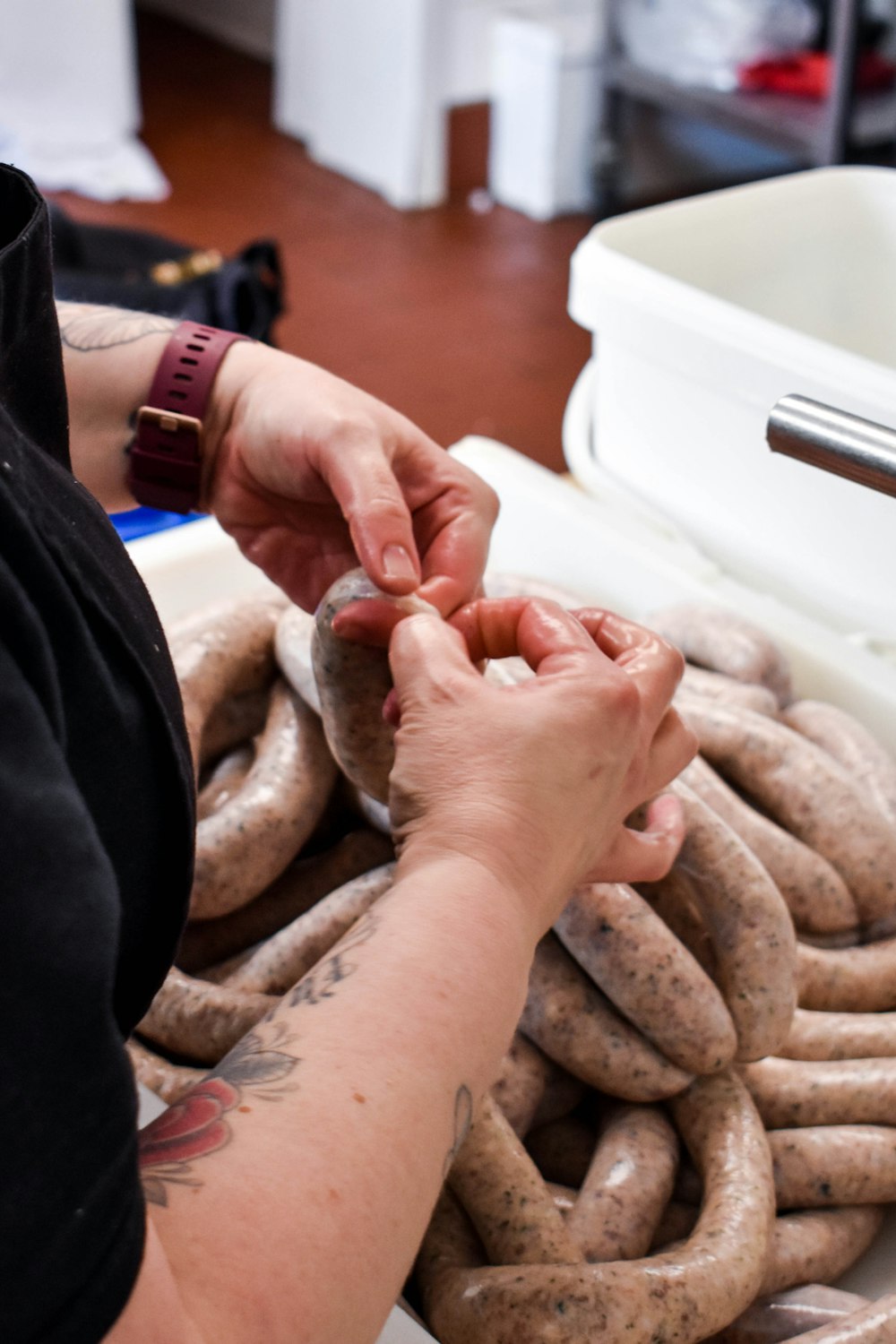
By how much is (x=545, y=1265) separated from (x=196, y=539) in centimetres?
90

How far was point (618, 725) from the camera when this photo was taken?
29.8 inches

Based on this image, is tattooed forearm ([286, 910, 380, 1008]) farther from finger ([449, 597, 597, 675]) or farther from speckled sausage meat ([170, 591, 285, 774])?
speckled sausage meat ([170, 591, 285, 774])

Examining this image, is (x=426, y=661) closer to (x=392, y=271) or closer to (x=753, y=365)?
(x=753, y=365)

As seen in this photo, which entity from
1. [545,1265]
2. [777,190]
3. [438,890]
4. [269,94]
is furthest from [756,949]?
[269,94]

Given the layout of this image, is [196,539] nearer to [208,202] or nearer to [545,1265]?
[545,1265]

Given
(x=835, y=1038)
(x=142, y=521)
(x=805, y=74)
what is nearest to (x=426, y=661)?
(x=835, y=1038)

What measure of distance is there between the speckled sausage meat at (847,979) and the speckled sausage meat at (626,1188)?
184 mm

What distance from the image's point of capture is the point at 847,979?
113 cm

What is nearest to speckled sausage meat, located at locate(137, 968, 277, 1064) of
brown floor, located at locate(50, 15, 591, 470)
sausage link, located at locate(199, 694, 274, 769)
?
sausage link, located at locate(199, 694, 274, 769)

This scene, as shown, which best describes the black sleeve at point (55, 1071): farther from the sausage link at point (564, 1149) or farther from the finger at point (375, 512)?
the sausage link at point (564, 1149)

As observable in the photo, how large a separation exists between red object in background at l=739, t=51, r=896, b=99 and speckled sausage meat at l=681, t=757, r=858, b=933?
2878 mm

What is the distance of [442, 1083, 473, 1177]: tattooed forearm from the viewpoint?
636 mm

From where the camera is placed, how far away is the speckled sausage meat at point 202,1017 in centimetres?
98

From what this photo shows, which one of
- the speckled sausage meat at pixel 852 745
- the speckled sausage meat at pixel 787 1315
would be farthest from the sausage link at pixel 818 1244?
the speckled sausage meat at pixel 852 745
